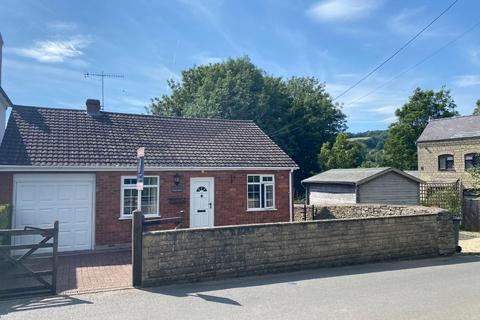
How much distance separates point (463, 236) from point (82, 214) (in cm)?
1555

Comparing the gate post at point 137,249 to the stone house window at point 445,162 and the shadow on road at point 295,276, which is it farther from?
the stone house window at point 445,162

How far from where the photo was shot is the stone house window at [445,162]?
31.8 metres

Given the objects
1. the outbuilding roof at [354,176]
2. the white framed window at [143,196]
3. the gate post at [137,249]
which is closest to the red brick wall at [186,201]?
the white framed window at [143,196]

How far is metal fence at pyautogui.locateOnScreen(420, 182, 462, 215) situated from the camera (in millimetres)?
20344

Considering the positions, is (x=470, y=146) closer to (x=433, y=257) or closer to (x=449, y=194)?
(x=449, y=194)

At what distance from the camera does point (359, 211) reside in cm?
1617

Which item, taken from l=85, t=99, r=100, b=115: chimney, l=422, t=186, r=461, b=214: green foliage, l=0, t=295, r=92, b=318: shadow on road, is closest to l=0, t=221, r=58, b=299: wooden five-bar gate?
l=0, t=295, r=92, b=318: shadow on road

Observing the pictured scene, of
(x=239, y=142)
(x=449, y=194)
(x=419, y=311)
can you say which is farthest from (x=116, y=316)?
(x=449, y=194)

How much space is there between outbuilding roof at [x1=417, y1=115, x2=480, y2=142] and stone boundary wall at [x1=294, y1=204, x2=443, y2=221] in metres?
18.9

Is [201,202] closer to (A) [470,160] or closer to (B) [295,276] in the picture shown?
(B) [295,276]

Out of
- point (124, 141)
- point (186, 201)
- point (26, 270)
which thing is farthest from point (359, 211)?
point (26, 270)

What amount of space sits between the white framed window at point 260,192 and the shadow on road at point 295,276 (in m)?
5.88

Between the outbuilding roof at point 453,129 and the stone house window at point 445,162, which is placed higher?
the outbuilding roof at point 453,129

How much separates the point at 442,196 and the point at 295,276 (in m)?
15.7
